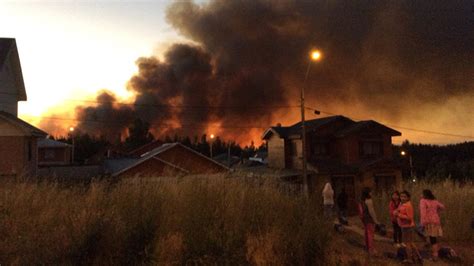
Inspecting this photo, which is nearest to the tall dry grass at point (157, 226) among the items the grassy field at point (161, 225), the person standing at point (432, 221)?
the grassy field at point (161, 225)

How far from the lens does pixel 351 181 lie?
1266 inches

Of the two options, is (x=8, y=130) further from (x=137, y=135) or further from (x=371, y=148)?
(x=137, y=135)

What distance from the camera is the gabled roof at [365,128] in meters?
32.3

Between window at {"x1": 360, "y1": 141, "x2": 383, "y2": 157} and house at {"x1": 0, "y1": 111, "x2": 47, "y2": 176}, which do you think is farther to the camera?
window at {"x1": 360, "y1": 141, "x2": 383, "y2": 157}

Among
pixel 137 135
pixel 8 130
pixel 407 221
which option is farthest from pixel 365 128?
pixel 137 135

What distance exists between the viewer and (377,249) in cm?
1026

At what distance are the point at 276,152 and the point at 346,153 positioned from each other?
22.0 ft

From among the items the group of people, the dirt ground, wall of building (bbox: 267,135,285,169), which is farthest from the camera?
wall of building (bbox: 267,135,285,169)

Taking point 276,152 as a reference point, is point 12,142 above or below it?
above

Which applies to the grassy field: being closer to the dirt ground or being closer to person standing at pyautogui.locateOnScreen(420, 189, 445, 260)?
the dirt ground

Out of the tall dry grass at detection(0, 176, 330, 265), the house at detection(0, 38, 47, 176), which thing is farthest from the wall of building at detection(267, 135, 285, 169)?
the tall dry grass at detection(0, 176, 330, 265)

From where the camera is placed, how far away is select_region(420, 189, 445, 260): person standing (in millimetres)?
9430

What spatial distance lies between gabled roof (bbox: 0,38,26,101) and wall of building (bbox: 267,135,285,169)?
69.6 feet

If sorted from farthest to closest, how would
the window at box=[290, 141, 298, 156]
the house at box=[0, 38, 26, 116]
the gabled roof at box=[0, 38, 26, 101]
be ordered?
the window at box=[290, 141, 298, 156], the house at box=[0, 38, 26, 116], the gabled roof at box=[0, 38, 26, 101]
